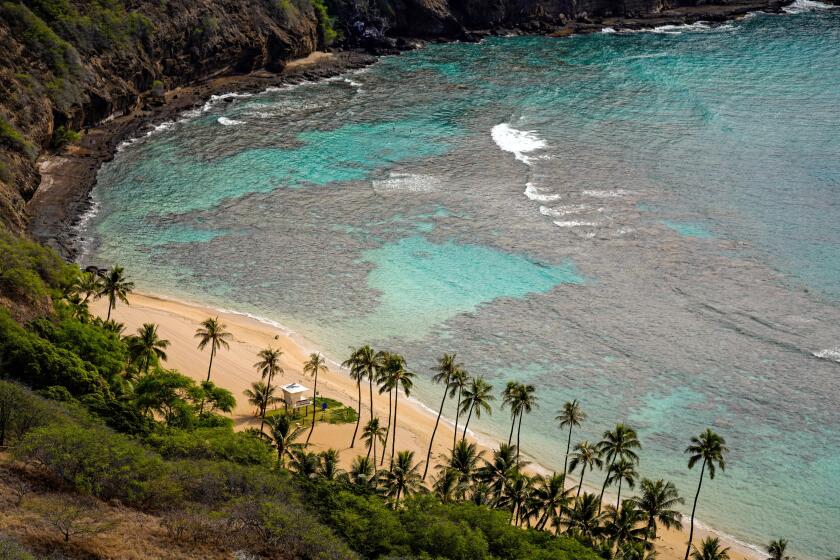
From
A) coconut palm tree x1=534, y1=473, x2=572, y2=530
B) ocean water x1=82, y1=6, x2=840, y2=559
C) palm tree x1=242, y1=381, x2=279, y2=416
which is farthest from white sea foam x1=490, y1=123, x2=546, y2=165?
coconut palm tree x1=534, y1=473, x2=572, y2=530

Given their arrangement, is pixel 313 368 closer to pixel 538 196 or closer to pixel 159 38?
pixel 538 196

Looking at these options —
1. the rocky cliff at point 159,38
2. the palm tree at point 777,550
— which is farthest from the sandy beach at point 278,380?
the rocky cliff at point 159,38

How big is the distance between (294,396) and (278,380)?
17.3 ft

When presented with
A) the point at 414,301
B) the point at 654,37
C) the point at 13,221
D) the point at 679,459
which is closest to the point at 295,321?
the point at 414,301

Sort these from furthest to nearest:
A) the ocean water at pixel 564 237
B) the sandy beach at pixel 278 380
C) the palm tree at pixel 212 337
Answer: the ocean water at pixel 564 237 < the palm tree at pixel 212 337 < the sandy beach at pixel 278 380

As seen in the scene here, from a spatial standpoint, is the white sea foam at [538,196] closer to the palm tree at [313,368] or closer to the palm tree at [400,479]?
the palm tree at [313,368]

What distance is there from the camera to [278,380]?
239ft

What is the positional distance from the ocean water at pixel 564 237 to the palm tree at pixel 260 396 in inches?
458

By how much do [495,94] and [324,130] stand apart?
2752 cm

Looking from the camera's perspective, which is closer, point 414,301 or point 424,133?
point 414,301

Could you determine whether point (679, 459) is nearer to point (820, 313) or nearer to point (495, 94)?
point (820, 313)

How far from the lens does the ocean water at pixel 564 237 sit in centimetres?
7162

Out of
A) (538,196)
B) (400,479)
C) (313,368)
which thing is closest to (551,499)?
(400,479)

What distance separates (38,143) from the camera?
348 feet
